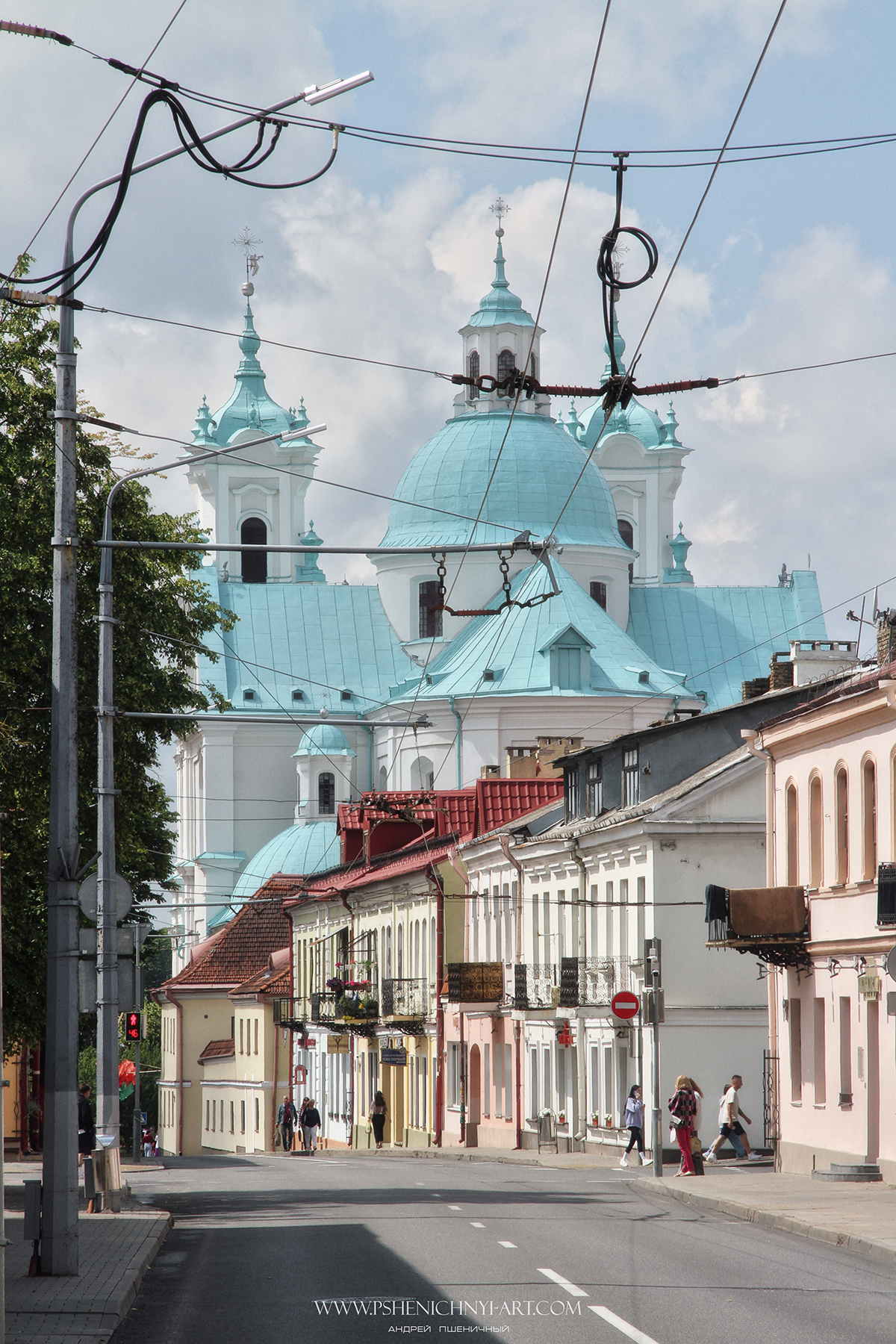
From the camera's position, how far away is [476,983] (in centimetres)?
4622

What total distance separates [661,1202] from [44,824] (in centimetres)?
1055

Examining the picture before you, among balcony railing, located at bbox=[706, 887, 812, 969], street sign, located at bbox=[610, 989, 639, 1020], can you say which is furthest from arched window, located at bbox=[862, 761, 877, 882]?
street sign, located at bbox=[610, 989, 639, 1020]

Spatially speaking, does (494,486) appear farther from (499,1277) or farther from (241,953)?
(499,1277)

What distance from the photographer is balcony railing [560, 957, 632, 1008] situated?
38.9 m

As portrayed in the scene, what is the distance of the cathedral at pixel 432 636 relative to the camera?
83.4 m

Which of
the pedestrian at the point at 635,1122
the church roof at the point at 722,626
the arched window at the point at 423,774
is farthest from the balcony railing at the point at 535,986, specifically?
the church roof at the point at 722,626

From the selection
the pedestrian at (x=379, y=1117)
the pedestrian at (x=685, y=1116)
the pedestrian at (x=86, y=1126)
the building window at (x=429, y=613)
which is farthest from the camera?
the building window at (x=429, y=613)

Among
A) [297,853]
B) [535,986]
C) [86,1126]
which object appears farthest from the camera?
[297,853]

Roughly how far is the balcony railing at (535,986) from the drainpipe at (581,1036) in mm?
1124

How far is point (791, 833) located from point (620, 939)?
831 cm

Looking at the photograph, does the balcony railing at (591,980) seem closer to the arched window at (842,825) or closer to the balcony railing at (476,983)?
the balcony railing at (476,983)

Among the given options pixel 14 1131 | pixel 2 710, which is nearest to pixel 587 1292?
pixel 2 710

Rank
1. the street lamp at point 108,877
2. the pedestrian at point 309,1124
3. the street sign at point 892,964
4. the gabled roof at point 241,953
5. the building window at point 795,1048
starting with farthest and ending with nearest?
the gabled roof at point 241,953
the pedestrian at point 309,1124
the building window at point 795,1048
the street lamp at point 108,877
the street sign at point 892,964

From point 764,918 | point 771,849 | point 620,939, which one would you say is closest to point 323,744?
point 620,939
